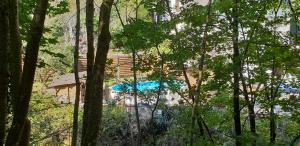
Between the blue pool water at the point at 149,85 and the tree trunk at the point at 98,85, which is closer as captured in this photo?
the tree trunk at the point at 98,85

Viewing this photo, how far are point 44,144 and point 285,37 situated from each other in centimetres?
795

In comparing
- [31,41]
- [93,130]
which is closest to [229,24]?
[93,130]

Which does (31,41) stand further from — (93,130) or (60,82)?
(60,82)

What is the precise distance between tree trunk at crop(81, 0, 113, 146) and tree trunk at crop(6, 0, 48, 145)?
1544 millimetres

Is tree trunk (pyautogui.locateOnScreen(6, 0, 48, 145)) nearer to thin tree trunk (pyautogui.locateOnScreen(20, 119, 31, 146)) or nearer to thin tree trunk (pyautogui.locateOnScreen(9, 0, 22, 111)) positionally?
thin tree trunk (pyautogui.locateOnScreen(9, 0, 22, 111))

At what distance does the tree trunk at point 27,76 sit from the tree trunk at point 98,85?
1544mm

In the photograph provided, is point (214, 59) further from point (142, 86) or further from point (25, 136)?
point (25, 136)

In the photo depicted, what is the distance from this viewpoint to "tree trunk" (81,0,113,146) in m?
4.87

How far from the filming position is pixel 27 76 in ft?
11.0

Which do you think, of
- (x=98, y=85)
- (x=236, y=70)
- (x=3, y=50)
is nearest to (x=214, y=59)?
(x=236, y=70)

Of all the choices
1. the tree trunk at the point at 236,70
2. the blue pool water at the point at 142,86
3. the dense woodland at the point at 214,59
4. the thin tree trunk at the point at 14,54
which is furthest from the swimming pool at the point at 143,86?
the thin tree trunk at the point at 14,54

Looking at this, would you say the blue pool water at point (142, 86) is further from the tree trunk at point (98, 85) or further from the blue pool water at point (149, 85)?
the tree trunk at point (98, 85)

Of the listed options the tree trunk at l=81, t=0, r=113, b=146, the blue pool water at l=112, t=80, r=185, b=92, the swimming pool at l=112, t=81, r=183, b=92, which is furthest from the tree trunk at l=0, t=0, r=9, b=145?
the swimming pool at l=112, t=81, r=183, b=92

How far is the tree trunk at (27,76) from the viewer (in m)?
3.34
